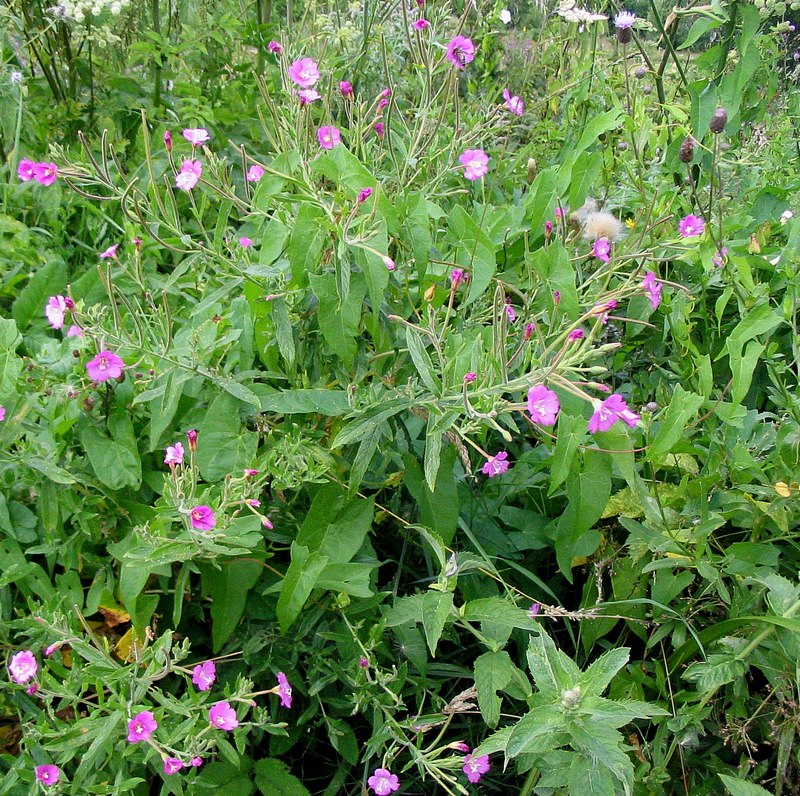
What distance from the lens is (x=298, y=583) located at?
52.2 inches

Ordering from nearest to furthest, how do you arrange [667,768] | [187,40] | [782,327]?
1. [667,768]
2. [782,327]
3. [187,40]

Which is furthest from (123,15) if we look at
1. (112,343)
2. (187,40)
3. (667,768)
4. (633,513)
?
(667,768)

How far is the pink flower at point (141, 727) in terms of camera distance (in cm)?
119

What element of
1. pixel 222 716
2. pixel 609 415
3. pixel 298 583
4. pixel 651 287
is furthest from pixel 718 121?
pixel 222 716

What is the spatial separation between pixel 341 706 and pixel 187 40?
86.2 inches

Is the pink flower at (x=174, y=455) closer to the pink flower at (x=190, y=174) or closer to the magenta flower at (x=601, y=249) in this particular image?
the pink flower at (x=190, y=174)

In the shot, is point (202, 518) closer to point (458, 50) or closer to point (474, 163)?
point (474, 163)

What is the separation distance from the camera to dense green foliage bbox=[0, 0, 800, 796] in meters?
1.27

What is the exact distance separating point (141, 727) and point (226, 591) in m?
0.27

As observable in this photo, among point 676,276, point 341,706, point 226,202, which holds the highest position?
point 226,202

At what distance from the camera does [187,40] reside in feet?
8.78

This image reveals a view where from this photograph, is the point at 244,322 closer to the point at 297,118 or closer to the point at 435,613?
the point at 297,118

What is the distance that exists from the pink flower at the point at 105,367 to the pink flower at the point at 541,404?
0.70 meters

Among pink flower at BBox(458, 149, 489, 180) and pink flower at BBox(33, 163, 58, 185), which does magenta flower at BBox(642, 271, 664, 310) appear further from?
pink flower at BBox(33, 163, 58, 185)
